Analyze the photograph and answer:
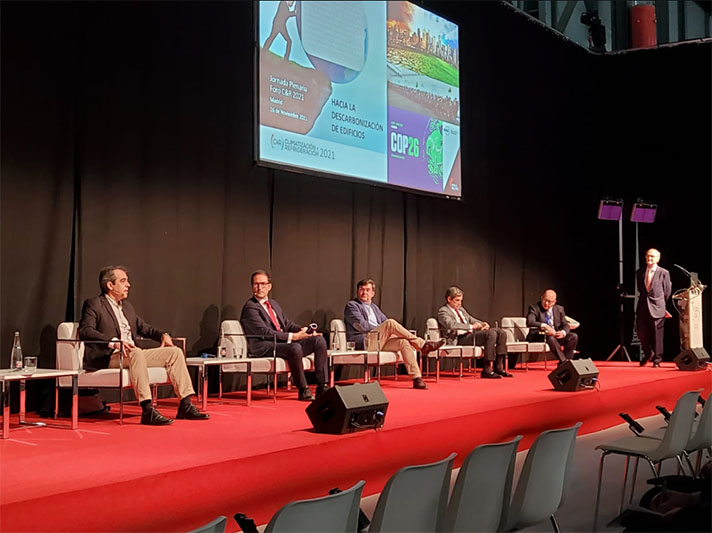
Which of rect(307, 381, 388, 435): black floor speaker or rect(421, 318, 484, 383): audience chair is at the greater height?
rect(421, 318, 484, 383): audience chair

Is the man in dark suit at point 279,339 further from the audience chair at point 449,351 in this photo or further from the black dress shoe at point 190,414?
the audience chair at point 449,351

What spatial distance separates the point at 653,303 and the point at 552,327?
1186 mm

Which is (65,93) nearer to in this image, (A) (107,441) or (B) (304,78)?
(B) (304,78)

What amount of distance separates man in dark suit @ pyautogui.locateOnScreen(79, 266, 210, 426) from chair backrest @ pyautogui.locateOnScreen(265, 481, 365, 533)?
272cm

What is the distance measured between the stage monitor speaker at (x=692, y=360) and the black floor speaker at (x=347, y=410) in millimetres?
4684

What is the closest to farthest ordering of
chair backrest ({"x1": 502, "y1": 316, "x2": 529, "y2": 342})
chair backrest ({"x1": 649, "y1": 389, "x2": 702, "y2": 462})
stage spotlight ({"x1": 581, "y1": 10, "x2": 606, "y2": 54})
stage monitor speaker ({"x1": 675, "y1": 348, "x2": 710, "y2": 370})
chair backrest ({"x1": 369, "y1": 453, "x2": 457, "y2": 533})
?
chair backrest ({"x1": 369, "y1": 453, "x2": 457, "y2": 533}) < chair backrest ({"x1": 649, "y1": 389, "x2": 702, "y2": 462}) < stage monitor speaker ({"x1": 675, "y1": 348, "x2": 710, "y2": 370}) < chair backrest ({"x1": 502, "y1": 316, "x2": 529, "y2": 342}) < stage spotlight ({"x1": 581, "y1": 10, "x2": 606, "y2": 54})

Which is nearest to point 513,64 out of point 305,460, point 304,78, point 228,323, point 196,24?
point 304,78

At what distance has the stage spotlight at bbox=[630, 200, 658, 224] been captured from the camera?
10.5 meters

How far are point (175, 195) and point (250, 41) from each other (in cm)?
151

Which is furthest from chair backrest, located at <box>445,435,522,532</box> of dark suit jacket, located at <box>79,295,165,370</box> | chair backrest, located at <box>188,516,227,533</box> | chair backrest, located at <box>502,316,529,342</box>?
chair backrest, located at <box>502,316,529,342</box>

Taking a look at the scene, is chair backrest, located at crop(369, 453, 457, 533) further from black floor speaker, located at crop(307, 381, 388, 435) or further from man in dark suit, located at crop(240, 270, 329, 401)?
man in dark suit, located at crop(240, 270, 329, 401)

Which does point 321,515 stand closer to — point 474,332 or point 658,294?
point 474,332

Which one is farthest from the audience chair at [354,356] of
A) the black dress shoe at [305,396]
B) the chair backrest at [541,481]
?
the chair backrest at [541,481]

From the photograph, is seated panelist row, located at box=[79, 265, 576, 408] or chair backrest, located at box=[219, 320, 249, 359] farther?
chair backrest, located at box=[219, 320, 249, 359]
